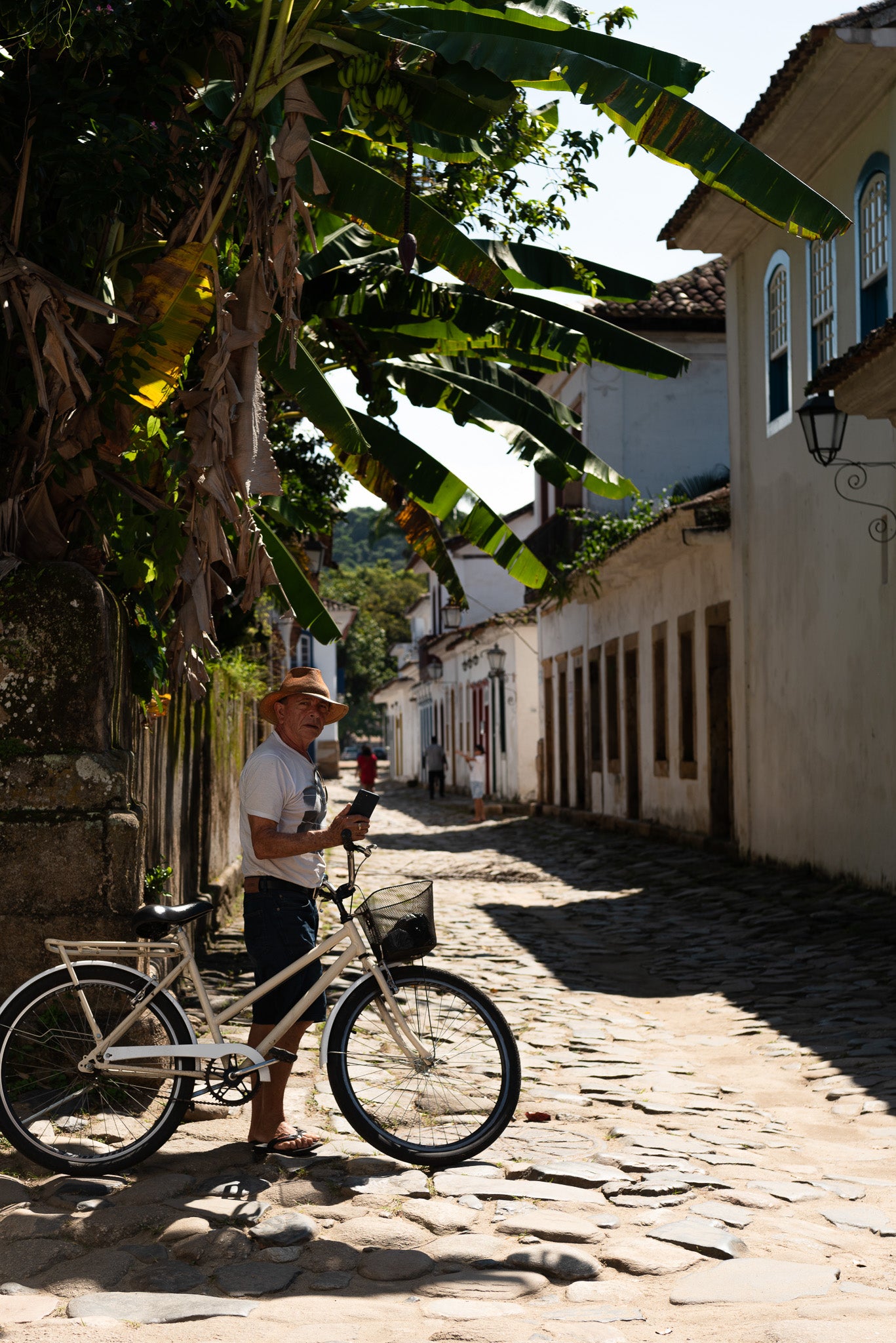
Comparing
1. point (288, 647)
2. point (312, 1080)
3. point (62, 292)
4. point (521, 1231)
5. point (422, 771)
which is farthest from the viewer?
point (422, 771)

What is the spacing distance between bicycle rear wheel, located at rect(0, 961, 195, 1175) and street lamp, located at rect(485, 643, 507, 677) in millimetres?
27999

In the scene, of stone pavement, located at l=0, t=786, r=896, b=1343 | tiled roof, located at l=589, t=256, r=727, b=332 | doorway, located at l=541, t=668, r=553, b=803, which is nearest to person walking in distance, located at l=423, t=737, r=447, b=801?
doorway, located at l=541, t=668, r=553, b=803

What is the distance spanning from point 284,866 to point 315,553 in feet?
40.4

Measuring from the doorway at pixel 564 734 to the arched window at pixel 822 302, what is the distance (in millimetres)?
14523

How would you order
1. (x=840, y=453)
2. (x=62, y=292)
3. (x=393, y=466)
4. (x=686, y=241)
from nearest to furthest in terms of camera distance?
(x=62, y=292), (x=393, y=466), (x=840, y=453), (x=686, y=241)

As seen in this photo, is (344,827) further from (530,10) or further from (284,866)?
(530,10)

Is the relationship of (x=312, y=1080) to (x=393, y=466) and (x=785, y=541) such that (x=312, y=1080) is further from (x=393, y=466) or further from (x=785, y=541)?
(x=785, y=541)

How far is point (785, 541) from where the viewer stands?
15.4 meters

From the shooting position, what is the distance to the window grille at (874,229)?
1268 cm

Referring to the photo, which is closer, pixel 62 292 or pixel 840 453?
pixel 62 292

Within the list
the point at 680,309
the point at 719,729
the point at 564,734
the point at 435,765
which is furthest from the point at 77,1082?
the point at 435,765

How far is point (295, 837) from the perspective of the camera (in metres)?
5.48

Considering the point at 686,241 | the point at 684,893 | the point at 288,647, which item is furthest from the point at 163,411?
the point at 288,647

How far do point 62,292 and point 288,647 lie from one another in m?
17.3
